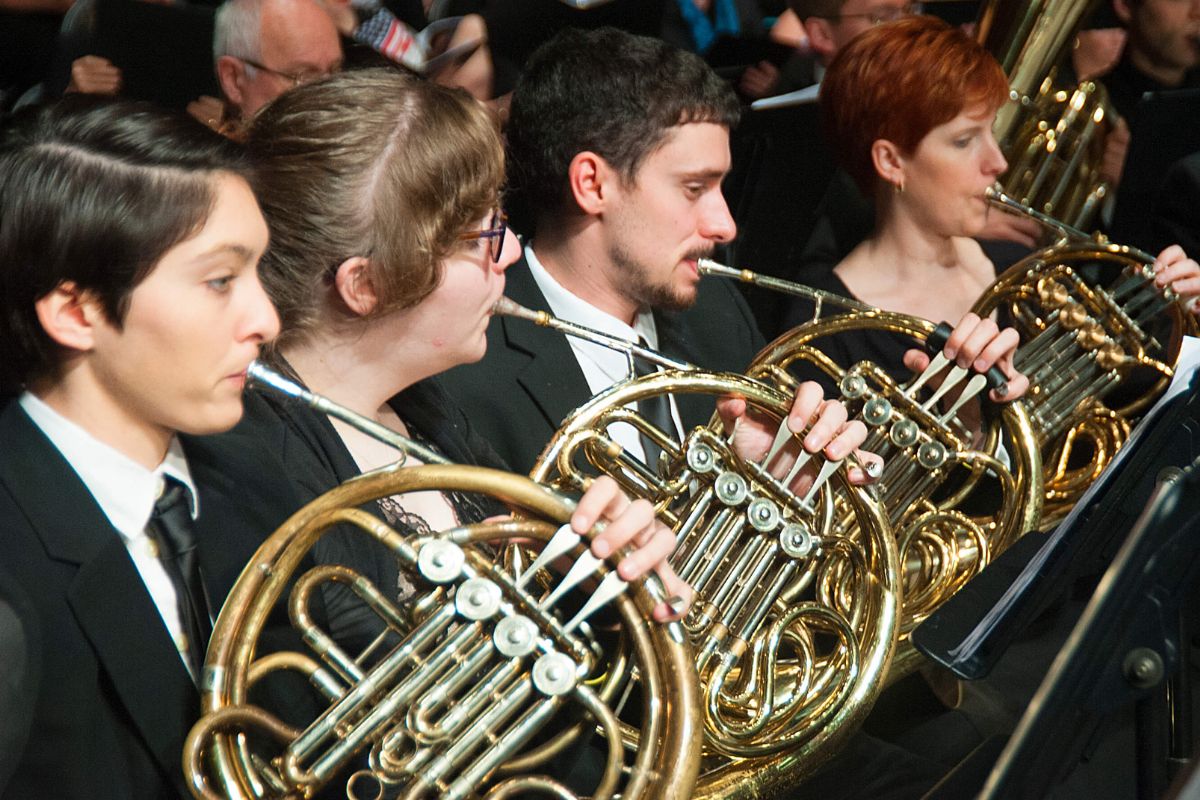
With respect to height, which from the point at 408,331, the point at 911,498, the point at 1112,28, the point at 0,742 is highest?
the point at 1112,28

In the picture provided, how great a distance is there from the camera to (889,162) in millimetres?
2639

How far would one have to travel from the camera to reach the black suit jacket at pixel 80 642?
1.17 m

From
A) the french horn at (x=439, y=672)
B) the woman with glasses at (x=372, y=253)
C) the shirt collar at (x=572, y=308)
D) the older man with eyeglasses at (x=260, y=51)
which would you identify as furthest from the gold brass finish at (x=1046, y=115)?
the french horn at (x=439, y=672)

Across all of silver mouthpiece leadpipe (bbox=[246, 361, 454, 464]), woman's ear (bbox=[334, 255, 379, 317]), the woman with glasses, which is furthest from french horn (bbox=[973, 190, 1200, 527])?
silver mouthpiece leadpipe (bbox=[246, 361, 454, 464])

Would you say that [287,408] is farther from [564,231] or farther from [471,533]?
[564,231]

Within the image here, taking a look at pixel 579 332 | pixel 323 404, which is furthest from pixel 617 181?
pixel 323 404

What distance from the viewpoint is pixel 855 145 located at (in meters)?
2.67

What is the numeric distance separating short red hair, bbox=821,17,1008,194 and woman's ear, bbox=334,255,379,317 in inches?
51.8

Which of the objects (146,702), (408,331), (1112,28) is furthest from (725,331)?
(1112,28)

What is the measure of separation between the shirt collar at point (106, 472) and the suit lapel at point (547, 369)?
2.56 ft

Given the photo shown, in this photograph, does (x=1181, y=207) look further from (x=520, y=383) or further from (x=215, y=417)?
(x=215, y=417)

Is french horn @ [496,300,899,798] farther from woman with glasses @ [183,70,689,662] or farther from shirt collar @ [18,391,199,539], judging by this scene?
shirt collar @ [18,391,199,539]

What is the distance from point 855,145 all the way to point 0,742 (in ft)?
6.61

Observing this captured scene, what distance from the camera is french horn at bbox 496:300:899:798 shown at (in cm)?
161
